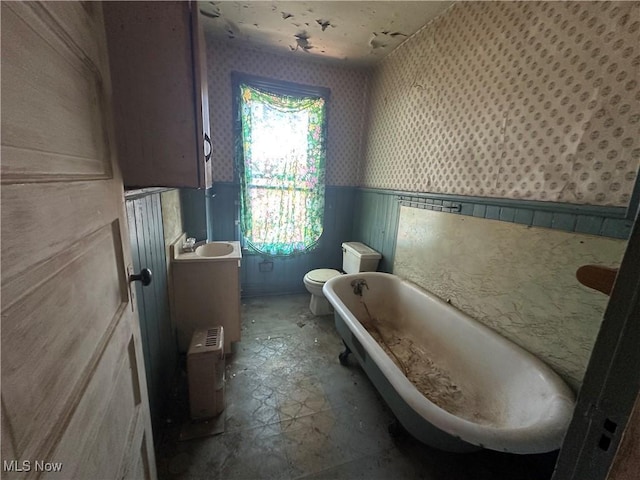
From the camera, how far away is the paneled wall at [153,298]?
1175 millimetres

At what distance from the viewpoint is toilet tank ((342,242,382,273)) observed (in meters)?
2.67

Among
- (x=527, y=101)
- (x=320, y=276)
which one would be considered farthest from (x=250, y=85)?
(x=527, y=101)

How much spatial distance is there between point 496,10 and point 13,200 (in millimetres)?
2273

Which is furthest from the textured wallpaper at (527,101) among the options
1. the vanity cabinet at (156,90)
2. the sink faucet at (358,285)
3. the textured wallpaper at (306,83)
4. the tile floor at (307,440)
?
the vanity cabinet at (156,90)

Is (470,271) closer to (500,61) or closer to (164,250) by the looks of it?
(500,61)

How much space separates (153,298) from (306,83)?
101 inches

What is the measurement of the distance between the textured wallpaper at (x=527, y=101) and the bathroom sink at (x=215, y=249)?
5.70 ft

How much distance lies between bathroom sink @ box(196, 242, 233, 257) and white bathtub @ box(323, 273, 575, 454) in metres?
0.95

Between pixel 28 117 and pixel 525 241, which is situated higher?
pixel 28 117

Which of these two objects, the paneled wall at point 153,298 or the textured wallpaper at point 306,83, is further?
the textured wallpaper at point 306,83

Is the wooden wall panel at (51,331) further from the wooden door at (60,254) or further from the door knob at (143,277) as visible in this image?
the door knob at (143,277)

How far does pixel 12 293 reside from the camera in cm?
30

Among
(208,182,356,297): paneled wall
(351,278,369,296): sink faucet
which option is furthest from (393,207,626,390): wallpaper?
(208,182,356,297): paneled wall

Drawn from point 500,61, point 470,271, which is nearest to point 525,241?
point 470,271
